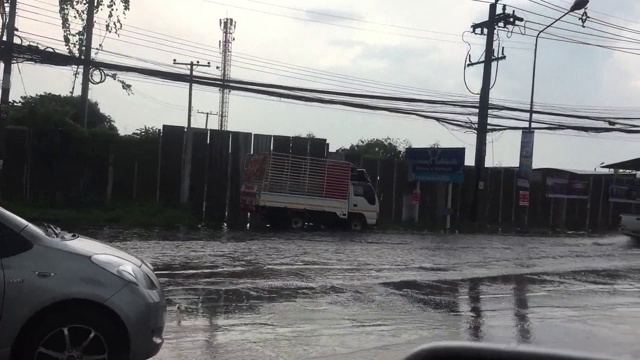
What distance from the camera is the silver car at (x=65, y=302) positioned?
553 centimetres

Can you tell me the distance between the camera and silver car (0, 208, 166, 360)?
5527 millimetres

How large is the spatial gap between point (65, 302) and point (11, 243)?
25.5 inches

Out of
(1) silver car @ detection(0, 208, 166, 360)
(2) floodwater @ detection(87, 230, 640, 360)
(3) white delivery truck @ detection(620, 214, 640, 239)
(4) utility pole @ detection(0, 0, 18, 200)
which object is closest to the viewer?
(1) silver car @ detection(0, 208, 166, 360)

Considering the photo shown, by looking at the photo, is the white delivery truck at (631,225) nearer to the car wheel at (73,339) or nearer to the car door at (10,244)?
the car wheel at (73,339)

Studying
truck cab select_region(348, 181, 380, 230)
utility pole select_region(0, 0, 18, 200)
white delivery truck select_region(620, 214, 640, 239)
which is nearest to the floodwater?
utility pole select_region(0, 0, 18, 200)

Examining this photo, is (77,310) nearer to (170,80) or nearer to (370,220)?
(170,80)

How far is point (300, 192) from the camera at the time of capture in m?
26.2

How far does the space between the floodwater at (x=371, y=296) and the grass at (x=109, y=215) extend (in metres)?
2.60

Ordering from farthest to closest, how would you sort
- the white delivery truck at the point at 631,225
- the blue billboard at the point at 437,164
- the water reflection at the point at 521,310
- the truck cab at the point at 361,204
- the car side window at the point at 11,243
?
the blue billboard at the point at 437,164, the white delivery truck at the point at 631,225, the truck cab at the point at 361,204, the water reflection at the point at 521,310, the car side window at the point at 11,243

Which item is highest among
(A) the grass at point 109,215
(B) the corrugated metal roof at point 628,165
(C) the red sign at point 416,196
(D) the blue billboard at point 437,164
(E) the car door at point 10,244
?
(B) the corrugated metal roof at point 628,165

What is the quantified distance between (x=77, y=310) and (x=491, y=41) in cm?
2678

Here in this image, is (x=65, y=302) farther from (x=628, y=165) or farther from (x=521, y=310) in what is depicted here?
(x=628, y=165)

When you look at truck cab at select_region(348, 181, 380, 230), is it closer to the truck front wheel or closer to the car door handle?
the truck front wheel

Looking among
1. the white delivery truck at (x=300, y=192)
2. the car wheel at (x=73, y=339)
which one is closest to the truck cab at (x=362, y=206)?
the white delivery truck at (x=300, y=192)
